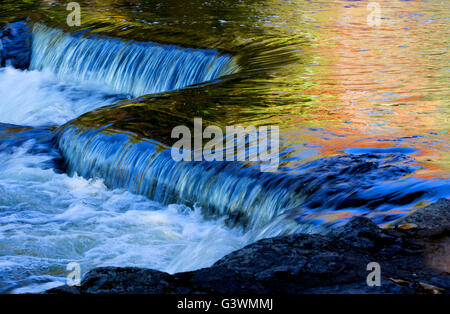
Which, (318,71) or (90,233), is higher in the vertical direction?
(318,71)

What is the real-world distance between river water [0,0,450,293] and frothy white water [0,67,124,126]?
0.19 ft

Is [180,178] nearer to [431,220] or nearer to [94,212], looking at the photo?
[94,212]

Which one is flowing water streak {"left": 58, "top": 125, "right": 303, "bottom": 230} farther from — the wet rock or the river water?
the wet rock

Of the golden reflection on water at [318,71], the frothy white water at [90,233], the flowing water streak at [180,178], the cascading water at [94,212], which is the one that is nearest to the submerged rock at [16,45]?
the golden reflection on water at [318,71]

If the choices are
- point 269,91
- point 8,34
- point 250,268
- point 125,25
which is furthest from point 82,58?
point 250,268

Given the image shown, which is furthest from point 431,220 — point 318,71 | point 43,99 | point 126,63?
point 43,99

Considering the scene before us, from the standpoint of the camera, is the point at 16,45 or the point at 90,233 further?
the point at 16,45

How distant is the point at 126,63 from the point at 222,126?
5.24m

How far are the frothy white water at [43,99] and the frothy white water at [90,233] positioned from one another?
162 inches

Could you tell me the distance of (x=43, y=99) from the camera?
41.4 ft

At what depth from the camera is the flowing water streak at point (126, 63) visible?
10453mm

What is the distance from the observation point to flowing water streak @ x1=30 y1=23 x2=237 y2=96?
34.3ft

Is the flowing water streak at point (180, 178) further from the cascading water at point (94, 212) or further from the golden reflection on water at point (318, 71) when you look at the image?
the golden reflection on water at point (318, 71)

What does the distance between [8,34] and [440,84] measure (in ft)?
35.5
